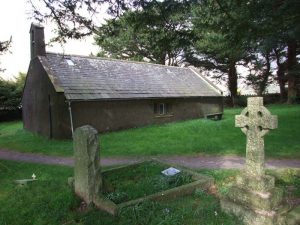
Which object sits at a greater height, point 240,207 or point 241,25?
point 241,25

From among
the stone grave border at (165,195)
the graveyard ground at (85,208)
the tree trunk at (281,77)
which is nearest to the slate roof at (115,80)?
the graveyard ground at (85,208)

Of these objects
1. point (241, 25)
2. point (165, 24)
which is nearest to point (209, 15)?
point (241, 25)

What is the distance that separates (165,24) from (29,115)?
1919cm

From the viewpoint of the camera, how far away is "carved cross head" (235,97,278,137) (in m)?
5.74

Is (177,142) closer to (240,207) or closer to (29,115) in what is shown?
(240,207)

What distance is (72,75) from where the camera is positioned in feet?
68.7

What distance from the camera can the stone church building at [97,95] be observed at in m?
19.4

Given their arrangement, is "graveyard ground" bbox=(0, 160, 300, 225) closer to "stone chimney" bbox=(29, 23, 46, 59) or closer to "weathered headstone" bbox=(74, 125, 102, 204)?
"weathered headstone" bbox=(74, 125, 102, 204)

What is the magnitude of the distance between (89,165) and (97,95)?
13.8 metres

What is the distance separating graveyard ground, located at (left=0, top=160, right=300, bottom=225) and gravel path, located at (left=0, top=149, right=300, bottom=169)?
157cm

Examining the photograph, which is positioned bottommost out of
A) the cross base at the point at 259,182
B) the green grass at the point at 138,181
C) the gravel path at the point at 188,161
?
the gravel path at the point at 188,161

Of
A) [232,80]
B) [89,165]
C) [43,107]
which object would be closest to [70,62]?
[43,107]

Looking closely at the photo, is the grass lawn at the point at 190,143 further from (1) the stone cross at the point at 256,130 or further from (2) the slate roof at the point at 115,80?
(1) the stone cross at the point at 256,130

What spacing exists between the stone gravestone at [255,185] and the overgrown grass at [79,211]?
304mm
